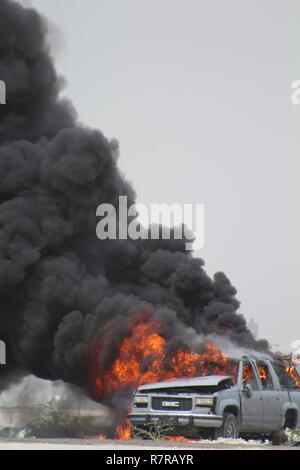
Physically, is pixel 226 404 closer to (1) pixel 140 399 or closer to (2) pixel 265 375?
(1) pixel 140 399

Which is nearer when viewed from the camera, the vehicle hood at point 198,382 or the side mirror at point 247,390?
the vehicle hood at point 198,382

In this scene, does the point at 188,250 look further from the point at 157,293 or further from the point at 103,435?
the point at 103,435

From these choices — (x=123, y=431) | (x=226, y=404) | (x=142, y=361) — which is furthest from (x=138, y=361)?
(x=226, y=404)

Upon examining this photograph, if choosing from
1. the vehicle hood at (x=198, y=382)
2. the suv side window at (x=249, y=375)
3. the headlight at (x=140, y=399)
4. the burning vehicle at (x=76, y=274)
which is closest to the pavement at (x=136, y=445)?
the vehicle hood at (x=198, y=382)

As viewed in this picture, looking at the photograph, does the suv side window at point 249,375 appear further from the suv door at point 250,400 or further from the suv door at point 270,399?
the suv door at point 270,399

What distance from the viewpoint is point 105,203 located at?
39844 millimetres

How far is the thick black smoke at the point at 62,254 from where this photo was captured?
35.5 m

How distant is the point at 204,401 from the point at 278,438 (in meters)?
3.22

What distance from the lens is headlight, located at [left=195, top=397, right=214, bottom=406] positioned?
71.3ft

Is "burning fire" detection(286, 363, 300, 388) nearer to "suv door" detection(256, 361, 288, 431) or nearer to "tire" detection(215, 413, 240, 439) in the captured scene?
"suv door" detection(256, 361, 288, 431)

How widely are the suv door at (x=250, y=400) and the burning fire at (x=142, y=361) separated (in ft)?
13.1

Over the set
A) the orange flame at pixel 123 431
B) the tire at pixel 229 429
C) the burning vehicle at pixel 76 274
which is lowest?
the orange flame at pixel 123 431

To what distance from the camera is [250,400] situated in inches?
898
